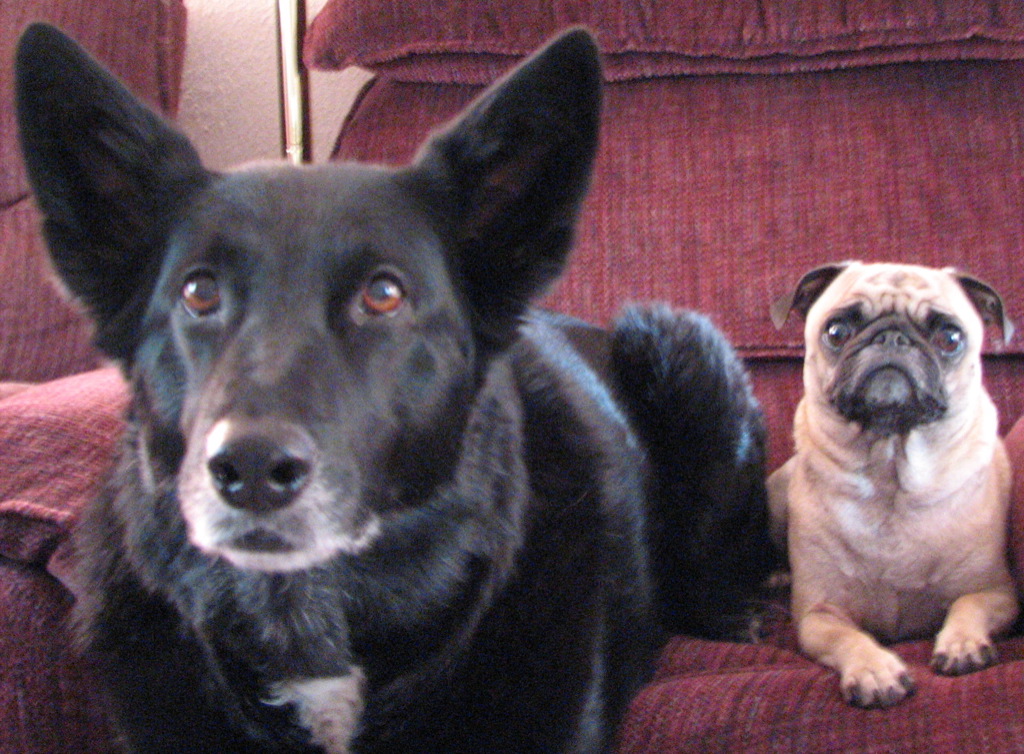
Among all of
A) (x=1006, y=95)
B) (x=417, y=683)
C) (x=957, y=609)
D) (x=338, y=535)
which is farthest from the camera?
(x=1006, y=95)

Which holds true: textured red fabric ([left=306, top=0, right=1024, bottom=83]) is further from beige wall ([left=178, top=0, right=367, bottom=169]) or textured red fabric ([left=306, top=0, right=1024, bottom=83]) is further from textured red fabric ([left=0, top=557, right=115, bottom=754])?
textured red fabric ([left=0, top=557, right=115, bottom=754])

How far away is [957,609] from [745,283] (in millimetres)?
874

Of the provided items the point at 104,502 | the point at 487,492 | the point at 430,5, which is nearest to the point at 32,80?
the point at 104,502

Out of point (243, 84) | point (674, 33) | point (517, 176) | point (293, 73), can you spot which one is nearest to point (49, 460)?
point (517, 176)

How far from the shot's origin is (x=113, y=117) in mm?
1097

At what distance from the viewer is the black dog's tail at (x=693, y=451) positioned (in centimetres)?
177

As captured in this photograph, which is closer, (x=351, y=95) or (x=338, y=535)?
(x=338, y=535)

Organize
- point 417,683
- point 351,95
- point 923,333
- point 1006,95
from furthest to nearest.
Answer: point 351,95, point 1006,95, point 923,333, point 417,683

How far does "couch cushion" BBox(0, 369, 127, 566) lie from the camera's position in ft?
4.11

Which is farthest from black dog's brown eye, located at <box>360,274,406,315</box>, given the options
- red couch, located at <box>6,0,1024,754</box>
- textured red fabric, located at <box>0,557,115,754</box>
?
red couch, located at <box>6,0,1024,754</box>

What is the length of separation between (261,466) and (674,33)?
1.59 meters

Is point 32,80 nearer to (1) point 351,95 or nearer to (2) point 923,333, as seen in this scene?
(2) point 923,333

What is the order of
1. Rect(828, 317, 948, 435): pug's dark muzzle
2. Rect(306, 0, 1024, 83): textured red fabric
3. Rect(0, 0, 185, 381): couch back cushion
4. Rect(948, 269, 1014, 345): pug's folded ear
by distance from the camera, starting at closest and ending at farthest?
Rect(828, 317, 948, 435): pug's dark muzzle
Rect(948, 269, 1014, 345): pug's folded ear
Rect(306, 0, 1024, 83): textured red fabric
Rect(0, 0, 185, 381): couch back cushion

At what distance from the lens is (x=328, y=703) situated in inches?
44.9
